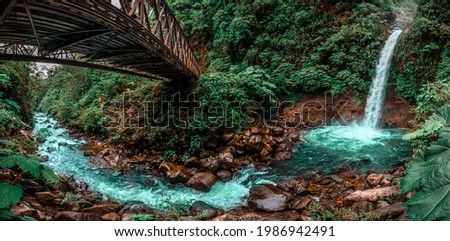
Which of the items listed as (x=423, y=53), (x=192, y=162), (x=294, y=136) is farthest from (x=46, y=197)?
(x=423, y=53)

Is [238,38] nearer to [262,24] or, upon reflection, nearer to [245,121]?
[262,24]

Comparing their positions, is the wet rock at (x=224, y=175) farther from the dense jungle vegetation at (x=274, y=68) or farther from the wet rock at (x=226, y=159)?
the dense jungle vegetation at (x=274, y=68)

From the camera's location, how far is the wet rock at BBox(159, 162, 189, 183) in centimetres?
676

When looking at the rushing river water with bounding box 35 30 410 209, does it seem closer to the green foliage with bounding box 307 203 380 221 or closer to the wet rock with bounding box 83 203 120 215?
the wet rock with bounding box 83 203 120 215

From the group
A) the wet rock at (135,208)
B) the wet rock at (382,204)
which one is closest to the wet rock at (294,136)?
the wet rock at (382,204)

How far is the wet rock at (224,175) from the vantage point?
6.63m

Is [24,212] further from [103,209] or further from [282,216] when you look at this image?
[282,216]

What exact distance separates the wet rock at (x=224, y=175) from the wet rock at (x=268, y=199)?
1068 millimetres

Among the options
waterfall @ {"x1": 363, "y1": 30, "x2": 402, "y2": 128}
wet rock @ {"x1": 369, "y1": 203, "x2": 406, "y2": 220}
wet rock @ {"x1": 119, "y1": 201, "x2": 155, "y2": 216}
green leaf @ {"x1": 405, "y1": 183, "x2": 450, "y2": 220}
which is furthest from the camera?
waterfall @ {"x1": 363, "y1": 30, "x2": 402, "y2": 128}

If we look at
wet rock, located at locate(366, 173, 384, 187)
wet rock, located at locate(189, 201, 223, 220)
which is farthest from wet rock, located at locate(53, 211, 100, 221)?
wet rock, located at locate(366, 173, 384, 187)

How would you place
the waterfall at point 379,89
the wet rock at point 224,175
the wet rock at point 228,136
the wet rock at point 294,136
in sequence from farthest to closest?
the waterfall at point 379,89, the wet rock at point 294,136, the wet rock at point 228,136, the wet rock at point 224,175

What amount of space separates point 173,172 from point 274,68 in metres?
6.63

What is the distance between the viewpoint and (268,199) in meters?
5.23

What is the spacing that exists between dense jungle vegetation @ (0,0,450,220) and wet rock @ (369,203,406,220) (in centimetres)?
136
